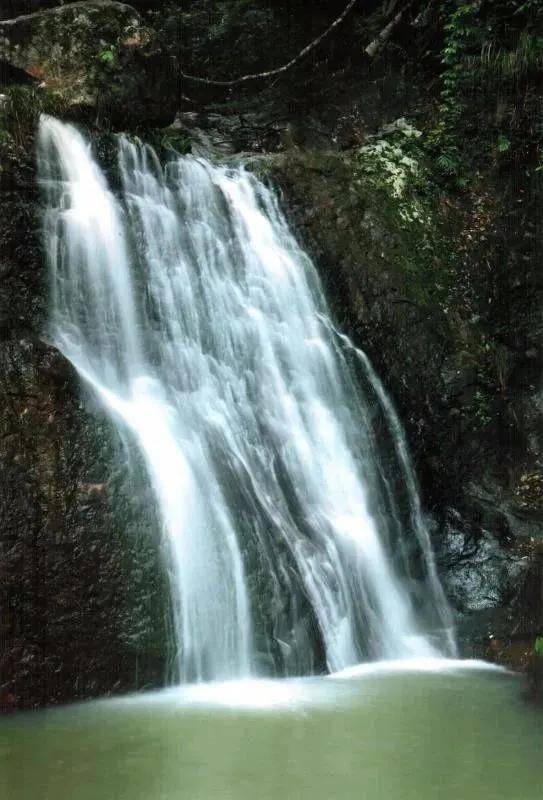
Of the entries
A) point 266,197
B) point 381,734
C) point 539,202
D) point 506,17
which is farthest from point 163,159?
point 381,734

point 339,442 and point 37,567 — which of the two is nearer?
point 37,567

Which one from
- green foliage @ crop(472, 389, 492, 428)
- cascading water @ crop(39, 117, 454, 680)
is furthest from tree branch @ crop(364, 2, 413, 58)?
green foliage @ crop(472, 389, 492, 428)

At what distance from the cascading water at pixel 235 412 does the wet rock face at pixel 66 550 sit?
10.1 inches

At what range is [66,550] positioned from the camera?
19.1ft

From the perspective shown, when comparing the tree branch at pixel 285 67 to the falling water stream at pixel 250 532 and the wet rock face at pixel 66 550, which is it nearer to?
the falling water stream at pixel 250 532

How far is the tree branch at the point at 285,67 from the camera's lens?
1287 centimetres

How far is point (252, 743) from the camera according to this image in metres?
4.97

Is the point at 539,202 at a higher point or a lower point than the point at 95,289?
higher

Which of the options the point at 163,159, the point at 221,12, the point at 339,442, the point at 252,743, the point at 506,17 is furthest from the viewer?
the point at 221,12

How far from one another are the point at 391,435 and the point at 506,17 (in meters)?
6.23

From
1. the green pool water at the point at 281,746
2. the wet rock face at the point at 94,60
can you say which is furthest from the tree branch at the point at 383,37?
the green pool water at the point at 281,746

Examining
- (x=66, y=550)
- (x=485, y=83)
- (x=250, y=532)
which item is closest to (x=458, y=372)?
(x=250, y=532)

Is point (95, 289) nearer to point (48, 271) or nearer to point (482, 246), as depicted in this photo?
point (48, 271)

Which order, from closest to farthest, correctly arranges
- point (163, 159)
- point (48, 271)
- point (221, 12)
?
1. point (48, 271)
2. point (163, 159)
3. point (221, 12)
